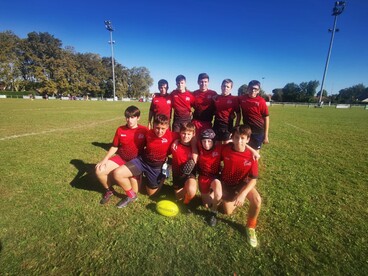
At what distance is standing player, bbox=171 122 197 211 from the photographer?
365cm

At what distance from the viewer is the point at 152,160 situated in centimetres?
415

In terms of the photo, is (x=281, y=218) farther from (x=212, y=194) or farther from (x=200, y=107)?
(x=200, y=107)

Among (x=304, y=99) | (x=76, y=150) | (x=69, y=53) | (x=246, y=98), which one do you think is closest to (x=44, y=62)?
(x=69, y=53)

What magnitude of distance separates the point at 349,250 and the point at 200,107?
13.3ft

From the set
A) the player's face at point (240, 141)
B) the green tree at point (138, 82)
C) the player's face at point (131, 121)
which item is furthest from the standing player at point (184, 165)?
the green tree at point (138, 82)

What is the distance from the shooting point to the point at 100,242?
288 centimetres

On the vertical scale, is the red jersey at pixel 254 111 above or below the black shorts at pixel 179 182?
above

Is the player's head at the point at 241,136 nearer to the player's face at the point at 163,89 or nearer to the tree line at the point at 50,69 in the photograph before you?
the player's face at the point at 163,89

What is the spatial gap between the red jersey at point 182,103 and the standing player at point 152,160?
5.66 ft

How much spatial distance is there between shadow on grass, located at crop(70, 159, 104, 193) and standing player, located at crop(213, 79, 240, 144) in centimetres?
328

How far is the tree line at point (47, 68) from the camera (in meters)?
61.5

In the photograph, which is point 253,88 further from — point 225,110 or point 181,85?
point 181,85

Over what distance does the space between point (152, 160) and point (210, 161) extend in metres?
1.23

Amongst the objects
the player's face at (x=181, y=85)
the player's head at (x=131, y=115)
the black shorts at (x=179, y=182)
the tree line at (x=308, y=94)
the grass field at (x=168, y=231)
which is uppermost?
the tree line at (x=308, y=94)
